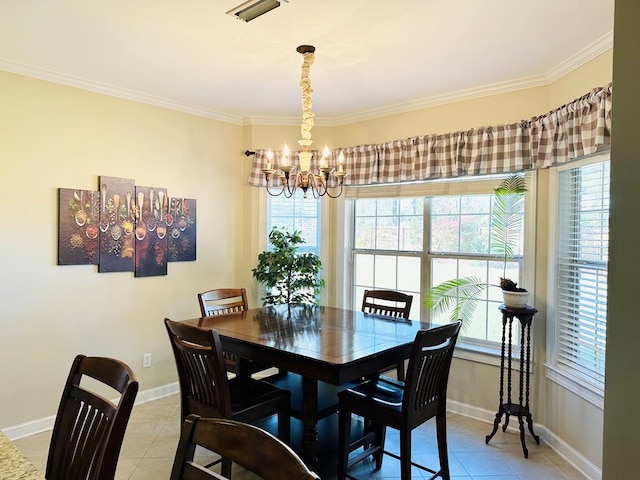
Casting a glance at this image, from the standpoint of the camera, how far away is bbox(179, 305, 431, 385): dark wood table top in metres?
2.07

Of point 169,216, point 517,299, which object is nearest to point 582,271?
point 517,299

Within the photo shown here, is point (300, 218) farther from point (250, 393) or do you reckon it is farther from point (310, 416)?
point (310, 416)

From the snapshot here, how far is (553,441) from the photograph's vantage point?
9.59 ft

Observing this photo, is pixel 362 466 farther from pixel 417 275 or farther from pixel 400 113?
pixel 400 113

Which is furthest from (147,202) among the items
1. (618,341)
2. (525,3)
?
(618,341)

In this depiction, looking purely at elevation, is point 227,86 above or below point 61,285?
above

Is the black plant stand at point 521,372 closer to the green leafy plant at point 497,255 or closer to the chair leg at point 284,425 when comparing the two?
the green leafy plant at point 497,255

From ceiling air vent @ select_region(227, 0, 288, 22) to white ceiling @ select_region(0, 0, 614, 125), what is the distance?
5 centimetres

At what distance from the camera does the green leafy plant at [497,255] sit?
3096mm

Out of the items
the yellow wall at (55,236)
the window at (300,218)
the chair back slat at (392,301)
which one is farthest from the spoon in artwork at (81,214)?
the chair back slat at (392,301)

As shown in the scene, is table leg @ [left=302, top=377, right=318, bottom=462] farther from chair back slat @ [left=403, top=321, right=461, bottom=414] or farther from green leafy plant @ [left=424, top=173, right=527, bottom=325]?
green leafy plant @ [left=424, top=173, right=527, bottom=325]

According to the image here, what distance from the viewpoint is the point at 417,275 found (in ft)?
12.5

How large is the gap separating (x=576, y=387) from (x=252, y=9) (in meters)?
3.00

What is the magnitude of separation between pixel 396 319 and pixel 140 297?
2.20 metres
